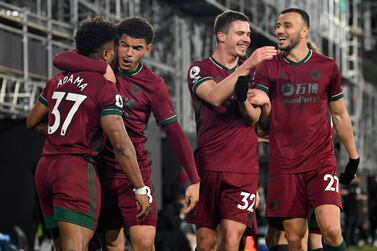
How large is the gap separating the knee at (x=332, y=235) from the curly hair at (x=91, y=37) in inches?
92.5

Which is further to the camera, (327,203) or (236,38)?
(236,38)

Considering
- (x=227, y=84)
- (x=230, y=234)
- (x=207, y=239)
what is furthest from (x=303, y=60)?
(x=207, y=239)

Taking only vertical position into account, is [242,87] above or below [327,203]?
above

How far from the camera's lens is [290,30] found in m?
8.91

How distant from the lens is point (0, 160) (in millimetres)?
16203

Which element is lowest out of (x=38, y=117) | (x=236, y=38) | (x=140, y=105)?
(x=38, y=117)

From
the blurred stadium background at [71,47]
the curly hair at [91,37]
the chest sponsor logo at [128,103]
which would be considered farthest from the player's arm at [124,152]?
the blurred stadium background at [71,47]

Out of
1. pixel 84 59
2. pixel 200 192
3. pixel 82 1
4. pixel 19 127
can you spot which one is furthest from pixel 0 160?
pixel 84 59

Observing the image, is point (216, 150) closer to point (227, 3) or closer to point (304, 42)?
point (304, 42)

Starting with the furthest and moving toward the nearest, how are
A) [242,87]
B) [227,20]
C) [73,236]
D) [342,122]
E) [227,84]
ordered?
[227,20]
[342,122]
[227,84]
[242,87]
[73,236]

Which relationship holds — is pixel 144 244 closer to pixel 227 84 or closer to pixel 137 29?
pixel 227 84

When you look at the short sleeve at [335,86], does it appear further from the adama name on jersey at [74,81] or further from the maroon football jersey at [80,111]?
the adama name on jersey at [74,81]

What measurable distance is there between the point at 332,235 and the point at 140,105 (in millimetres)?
1853

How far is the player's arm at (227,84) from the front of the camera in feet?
26.6
